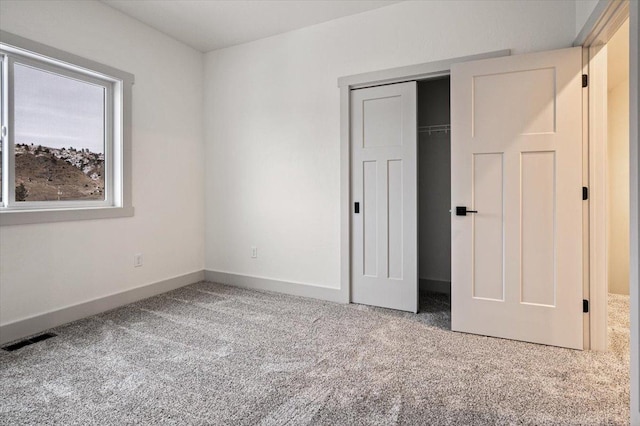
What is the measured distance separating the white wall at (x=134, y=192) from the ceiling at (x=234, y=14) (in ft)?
0.69

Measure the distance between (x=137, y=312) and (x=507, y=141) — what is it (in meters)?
3.42

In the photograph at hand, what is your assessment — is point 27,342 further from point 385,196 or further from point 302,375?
point 385,196

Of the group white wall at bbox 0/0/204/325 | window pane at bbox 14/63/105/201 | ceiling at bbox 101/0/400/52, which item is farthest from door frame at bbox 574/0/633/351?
window pane at bbox 14/63/105/201

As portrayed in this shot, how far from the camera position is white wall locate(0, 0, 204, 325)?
2666 mm

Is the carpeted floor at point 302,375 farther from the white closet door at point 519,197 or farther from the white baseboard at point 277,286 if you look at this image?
the white baseboard at point 277,286

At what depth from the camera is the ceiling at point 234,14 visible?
3.17 metres

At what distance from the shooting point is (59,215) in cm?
286

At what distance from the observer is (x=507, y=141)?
2551 millimetres

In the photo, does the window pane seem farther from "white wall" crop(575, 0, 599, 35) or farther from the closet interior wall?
"white wall" crop(575, 0, 599, 35)

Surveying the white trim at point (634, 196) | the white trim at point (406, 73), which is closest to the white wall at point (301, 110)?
the white trim at point (406, 73)

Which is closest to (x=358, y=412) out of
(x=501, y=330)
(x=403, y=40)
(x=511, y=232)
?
(x=501, y=330)

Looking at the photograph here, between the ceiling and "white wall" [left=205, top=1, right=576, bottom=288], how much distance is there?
14 cm

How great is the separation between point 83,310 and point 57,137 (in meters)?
1.51

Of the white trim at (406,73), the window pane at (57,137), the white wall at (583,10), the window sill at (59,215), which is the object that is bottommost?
the window sill at (59,215)
